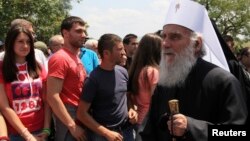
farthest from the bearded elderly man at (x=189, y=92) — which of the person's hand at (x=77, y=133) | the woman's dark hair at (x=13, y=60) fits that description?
the woman's dark hair at (x=13, y=60)

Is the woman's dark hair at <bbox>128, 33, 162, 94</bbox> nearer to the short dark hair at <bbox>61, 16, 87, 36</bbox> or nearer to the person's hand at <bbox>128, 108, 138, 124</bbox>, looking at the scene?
the person's hand at <bbox>128, 108, 138, 124</bbox>

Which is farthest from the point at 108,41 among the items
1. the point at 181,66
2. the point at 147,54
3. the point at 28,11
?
the point at 28,11

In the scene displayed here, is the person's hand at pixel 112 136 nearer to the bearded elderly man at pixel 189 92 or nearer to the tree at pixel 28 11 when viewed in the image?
the bearded elderly man at pixel 189 92

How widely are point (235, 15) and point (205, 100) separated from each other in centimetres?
5821

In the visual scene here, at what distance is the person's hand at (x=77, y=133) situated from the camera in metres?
4.27

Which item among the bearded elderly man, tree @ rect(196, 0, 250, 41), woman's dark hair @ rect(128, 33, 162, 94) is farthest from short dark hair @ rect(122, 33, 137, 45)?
tree @ rect(196, 0, 250, 41)

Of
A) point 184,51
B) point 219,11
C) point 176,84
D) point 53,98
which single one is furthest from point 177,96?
point 219,11

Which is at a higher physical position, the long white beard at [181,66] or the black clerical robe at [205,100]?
the long white beard at [181,66]

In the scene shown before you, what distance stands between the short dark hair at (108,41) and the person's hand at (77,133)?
2.77 feet

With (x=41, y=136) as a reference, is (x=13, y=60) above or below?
above

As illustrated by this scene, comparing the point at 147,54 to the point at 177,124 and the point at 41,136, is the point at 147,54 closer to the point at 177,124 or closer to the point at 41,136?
the point at 41,136

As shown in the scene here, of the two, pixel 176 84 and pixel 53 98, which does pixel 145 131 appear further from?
pixel 53 98

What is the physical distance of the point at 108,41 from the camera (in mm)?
4520

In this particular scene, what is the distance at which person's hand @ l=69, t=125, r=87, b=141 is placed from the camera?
4.27m
